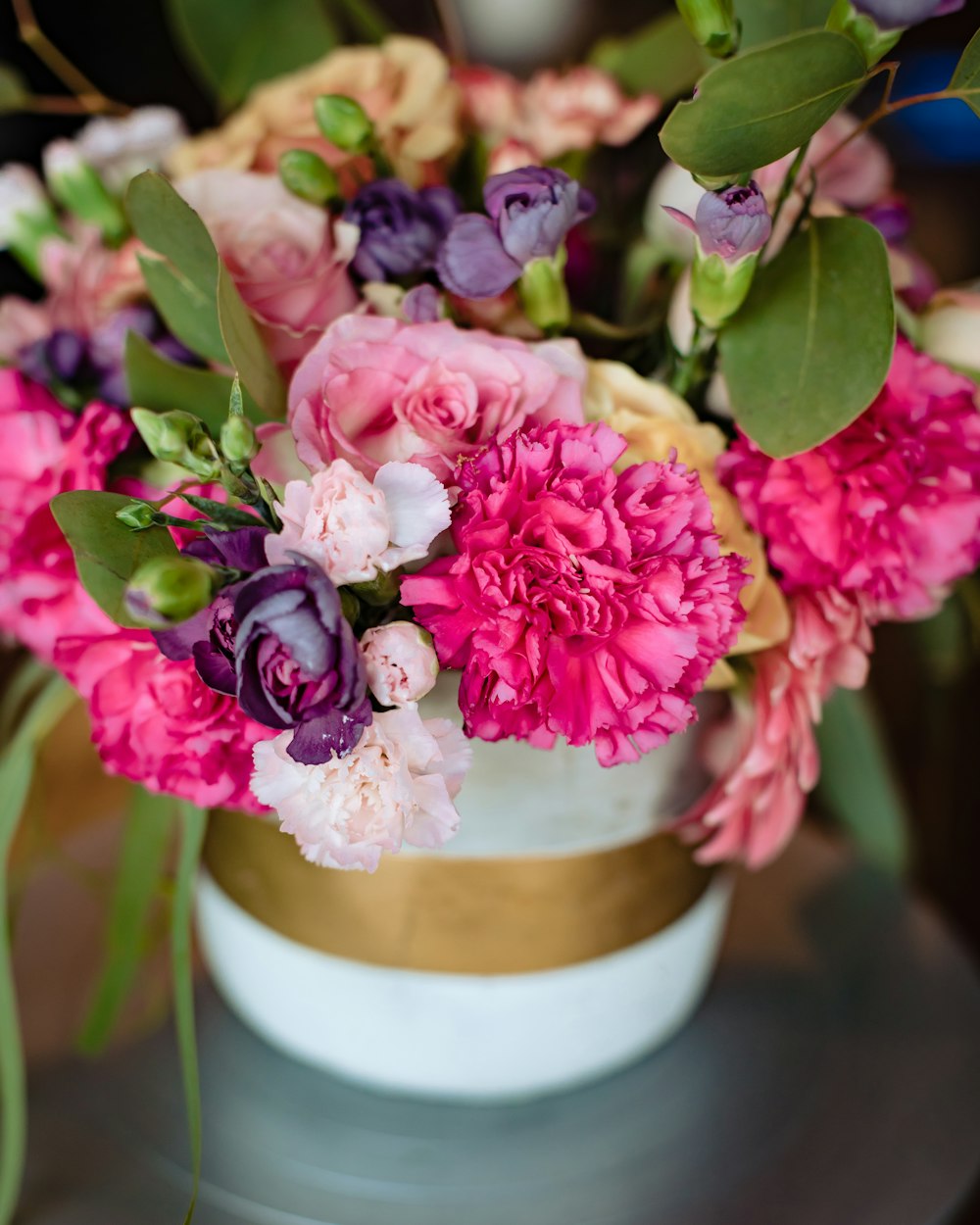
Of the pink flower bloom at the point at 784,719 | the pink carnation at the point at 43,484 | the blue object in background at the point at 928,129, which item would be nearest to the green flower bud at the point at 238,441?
the pink carnation at the point at 43,484

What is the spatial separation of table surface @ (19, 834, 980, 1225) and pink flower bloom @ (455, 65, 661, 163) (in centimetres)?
44

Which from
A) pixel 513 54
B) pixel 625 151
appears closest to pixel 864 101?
pixel 513 54

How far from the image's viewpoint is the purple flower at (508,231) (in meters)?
0.38

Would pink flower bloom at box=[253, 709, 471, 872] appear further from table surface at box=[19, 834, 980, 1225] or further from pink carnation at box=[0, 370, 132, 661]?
table surface at box=[19, 834, 980, 1225]

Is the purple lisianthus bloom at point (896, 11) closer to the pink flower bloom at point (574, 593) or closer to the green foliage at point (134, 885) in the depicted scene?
the pink flower bloom at point (574, 593)

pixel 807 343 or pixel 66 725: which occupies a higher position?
pixel 807 343

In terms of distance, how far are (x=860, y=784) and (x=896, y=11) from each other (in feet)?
1.56

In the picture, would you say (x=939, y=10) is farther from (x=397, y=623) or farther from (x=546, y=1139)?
(x=546, y=1139)

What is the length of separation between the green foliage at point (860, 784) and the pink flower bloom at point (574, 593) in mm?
353

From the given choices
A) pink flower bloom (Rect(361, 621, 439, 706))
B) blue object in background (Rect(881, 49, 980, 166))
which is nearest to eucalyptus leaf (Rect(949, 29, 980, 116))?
pink flower bloom (Rect(361, 621, 439, 706))

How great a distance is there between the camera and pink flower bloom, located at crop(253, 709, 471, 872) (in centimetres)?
32

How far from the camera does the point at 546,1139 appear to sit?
0.53m

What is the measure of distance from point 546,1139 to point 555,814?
176mm

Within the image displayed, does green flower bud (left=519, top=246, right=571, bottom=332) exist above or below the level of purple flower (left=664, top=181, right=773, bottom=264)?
below
